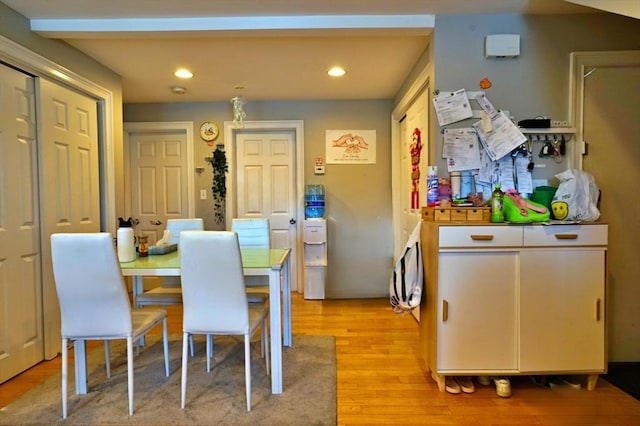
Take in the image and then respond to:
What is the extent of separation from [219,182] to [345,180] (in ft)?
4.76

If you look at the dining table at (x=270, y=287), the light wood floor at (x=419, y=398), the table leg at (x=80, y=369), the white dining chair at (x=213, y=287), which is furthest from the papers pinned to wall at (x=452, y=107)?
the table leg at (x=80, y=369)

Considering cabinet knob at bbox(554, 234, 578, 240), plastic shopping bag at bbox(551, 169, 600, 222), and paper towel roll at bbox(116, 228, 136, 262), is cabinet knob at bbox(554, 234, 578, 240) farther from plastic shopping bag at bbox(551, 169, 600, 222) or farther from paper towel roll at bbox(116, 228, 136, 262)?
paper towel roll at bbox(116, 228, 136, 262)

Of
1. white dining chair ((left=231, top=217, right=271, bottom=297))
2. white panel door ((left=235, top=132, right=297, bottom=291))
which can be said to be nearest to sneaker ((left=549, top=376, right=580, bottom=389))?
white dining chair ((left=231, top=217, right=271, bottom=297))

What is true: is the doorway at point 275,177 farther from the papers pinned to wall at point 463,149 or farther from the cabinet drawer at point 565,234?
the cabinet drawer at point 565,234

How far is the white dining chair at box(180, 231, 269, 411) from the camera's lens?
6.00 ft

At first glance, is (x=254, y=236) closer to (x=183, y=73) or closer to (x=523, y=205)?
(x=183, y=73)

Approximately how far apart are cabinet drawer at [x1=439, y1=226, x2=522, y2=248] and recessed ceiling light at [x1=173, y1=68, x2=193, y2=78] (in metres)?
2.55

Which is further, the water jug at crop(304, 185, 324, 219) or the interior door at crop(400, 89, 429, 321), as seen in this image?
the water jug at crop(304, 185, 324, 219)

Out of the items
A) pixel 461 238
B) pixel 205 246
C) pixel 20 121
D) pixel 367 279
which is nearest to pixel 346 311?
pixel 367 279

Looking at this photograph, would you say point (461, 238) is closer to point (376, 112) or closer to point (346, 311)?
point (346, 311)

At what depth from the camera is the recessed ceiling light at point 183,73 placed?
10.2ft

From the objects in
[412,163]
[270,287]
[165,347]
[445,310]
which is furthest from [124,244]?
[412,163]

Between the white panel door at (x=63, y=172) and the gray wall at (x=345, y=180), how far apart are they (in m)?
1.27

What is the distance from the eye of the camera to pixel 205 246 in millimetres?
1830
